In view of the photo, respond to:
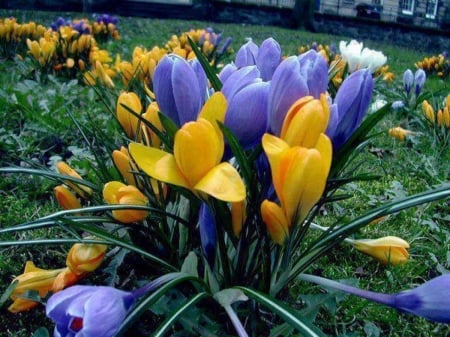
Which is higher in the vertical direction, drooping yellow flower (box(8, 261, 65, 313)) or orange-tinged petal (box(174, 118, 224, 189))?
orange-tinged petal (box(174, 118, 224, 189))

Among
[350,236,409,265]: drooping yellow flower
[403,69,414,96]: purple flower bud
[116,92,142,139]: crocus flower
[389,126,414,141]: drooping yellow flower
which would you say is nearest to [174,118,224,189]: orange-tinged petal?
[116,92,142,139]: crocus flower

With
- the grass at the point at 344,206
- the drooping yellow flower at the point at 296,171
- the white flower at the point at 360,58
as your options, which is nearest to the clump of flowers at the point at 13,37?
the grass at the point at 344,206

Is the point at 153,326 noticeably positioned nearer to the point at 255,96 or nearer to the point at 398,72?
the point at 255,96

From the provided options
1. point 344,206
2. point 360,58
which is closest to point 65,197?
point 344,206

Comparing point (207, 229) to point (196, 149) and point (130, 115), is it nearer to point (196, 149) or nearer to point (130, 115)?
point (196, 149)

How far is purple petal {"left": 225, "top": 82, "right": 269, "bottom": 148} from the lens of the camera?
703mm

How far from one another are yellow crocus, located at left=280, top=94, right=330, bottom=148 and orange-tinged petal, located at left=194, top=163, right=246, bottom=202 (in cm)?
9

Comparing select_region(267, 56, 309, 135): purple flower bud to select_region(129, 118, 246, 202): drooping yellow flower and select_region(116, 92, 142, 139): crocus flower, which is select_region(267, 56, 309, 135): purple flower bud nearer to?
select_region(129, 118, 246, 202): drooping yellow flower

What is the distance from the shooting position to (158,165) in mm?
674

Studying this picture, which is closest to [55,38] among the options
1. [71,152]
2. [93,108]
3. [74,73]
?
[74,73]

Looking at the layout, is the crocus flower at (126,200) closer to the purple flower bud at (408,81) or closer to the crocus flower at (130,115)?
the crocus flower at (130,115)

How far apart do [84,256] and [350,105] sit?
498 mm

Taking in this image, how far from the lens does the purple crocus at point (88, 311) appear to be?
2.12 feet

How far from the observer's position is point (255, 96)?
0.70 metres
